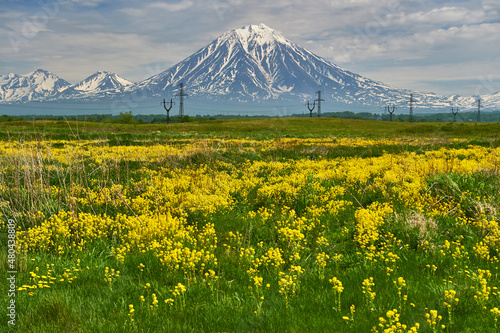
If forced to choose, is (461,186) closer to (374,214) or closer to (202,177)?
(374,214)

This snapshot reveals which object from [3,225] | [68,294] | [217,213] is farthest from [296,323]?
[3,225]

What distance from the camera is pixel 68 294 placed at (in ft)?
15.7

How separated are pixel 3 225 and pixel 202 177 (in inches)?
255

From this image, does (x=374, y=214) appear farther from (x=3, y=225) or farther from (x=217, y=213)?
(x=3, y=225)

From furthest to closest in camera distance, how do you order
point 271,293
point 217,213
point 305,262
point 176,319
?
point 217,213
point 305,262
point 271,293
point 176,319

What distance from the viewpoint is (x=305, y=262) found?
226 inches

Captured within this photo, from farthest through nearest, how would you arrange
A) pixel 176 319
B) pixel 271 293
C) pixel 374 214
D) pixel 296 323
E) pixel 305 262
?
1. pixel 374 214
2. pixel 305 262
3. pixel 271 293
4. pixel 176 319
5. pixel 296 323

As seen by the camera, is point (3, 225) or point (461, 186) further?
point (461, 186)

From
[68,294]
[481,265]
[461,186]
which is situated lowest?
[68,294]

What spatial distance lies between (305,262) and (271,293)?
121cm

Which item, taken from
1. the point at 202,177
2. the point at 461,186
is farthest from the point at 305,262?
the point at 202,177

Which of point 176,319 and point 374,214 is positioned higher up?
point 374,214

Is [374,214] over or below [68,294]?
over

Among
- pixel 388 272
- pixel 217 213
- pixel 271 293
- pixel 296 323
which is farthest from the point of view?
pixel 217 213
